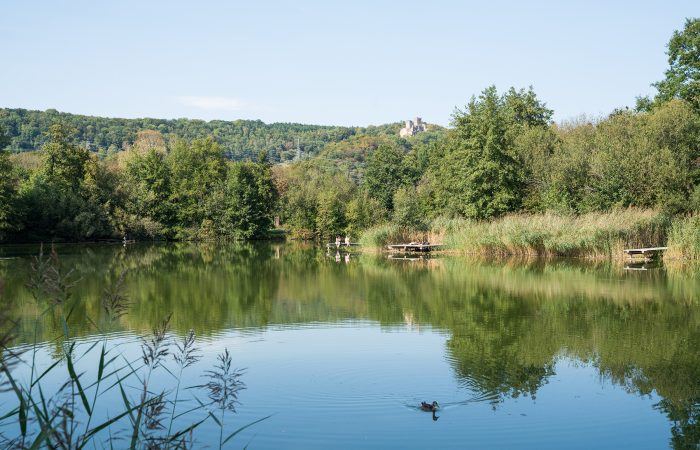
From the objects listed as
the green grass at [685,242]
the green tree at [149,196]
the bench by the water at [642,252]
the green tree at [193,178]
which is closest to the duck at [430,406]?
the bench by the water at [642,252]

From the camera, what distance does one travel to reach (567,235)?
95.1ft

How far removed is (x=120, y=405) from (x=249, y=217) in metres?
49.7

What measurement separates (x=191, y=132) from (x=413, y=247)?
9839cm

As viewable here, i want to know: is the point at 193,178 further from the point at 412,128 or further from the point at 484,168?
the point at 412,128

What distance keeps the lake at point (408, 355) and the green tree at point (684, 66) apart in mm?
25463

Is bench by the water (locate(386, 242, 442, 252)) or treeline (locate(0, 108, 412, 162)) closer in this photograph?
bench by the water (locate(386, 242, 442, 252))

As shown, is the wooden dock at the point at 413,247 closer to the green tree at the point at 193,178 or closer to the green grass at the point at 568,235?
the green grass at the point at 568,235

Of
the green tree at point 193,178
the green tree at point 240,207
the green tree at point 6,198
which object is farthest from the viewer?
the green tree at point 193,178

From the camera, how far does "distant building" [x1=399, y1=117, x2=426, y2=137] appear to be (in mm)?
137250

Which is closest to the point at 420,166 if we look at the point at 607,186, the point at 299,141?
the point at 607,186

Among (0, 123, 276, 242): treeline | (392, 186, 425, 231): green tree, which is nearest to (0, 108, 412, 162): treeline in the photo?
(0, 123, 276, 242): treeline

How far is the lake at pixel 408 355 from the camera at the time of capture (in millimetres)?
7219


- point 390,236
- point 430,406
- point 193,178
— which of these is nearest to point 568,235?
point 390,236

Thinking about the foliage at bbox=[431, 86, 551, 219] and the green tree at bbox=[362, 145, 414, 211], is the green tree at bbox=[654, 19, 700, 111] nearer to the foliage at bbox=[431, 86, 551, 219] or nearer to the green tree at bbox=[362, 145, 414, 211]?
the foliage at bbox=[431, 86, 551, 219]
